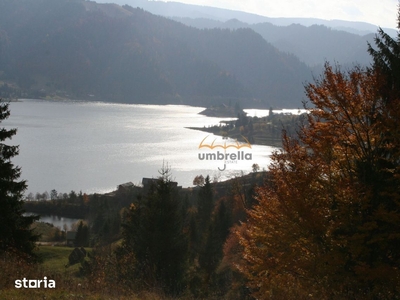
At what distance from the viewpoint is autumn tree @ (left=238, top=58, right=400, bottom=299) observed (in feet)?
35.0

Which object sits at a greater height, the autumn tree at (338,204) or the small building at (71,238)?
the autumn tree at (338,204)

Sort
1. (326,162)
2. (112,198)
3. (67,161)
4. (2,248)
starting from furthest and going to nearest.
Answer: (67,161), (112,198), (2,248), (326,162)

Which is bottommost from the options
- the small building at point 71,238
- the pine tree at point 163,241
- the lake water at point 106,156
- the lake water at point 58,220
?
the lake water at point 58,220

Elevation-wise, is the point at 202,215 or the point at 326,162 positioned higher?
the point at 326,162

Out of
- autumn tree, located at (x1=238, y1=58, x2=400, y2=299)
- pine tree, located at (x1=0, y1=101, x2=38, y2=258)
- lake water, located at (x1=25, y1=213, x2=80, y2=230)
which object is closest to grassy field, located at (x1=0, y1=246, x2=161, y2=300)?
pine tree, located at (x1=0, y1=101, x2=38, y2=258)

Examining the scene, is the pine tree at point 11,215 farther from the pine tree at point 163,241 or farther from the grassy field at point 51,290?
the pine tree at point 163,241

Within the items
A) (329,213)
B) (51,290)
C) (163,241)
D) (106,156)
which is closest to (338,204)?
(329,213)

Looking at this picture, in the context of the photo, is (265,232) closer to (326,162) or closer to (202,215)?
(326,162)

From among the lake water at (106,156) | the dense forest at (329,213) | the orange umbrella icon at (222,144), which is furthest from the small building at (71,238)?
the orange umbrella icon at (222,144)

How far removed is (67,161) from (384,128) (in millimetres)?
101309

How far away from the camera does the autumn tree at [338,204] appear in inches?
420

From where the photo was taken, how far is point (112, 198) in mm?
73375

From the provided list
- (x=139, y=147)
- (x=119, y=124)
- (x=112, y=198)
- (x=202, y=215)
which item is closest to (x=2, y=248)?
(x=202, y=215)

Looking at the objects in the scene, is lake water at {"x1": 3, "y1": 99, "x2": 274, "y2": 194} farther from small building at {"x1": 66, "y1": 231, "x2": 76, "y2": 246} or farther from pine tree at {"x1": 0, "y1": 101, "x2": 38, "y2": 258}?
pine tree at {"x1": 0, "y1": 101, "x2": 38, "y2": 258}
